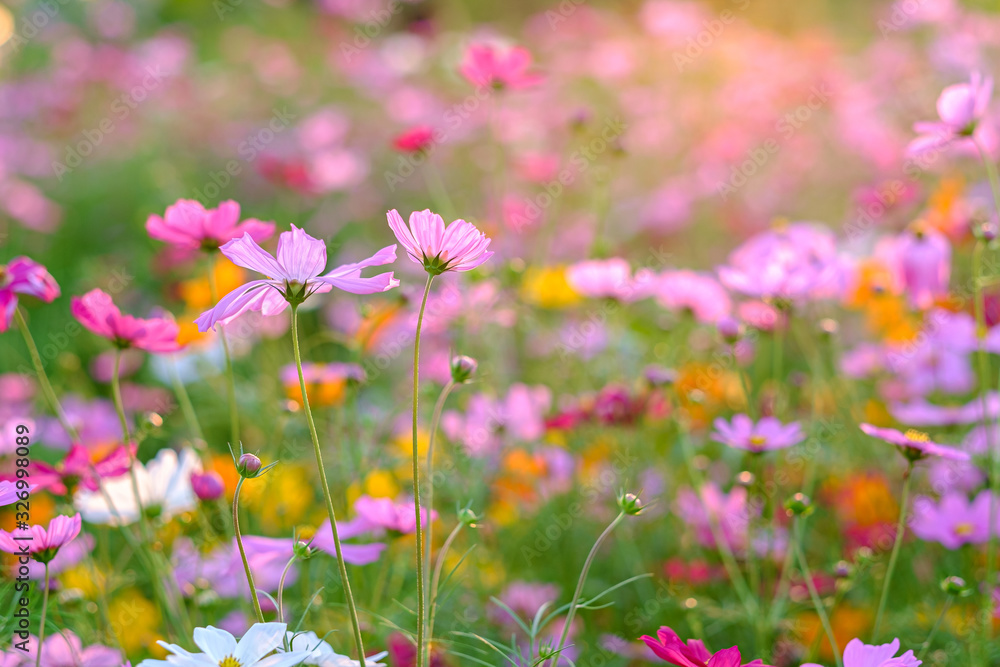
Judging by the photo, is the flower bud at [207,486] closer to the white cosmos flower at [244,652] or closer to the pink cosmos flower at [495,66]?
the white cosmos flower at [244,652]

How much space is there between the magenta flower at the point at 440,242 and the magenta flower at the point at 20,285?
42cm

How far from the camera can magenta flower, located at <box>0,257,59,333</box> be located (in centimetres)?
84

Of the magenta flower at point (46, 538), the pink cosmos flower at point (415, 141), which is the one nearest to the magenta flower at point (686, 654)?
the magenta flower at point (46, 538)

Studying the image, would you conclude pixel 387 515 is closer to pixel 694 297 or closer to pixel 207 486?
pixel 207 486

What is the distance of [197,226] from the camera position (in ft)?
2.91

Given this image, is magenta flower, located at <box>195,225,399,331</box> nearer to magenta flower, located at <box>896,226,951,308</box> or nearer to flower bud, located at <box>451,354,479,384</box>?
flower bud, located at <box>451,354,479,384</box>

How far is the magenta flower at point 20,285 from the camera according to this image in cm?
84

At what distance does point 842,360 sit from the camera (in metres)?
1.58

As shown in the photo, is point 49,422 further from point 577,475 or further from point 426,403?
point 577,475

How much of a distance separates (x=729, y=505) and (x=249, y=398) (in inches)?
37.9

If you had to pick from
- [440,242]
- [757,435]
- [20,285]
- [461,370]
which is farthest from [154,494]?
[757,435]

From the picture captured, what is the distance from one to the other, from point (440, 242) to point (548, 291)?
3.13 feet

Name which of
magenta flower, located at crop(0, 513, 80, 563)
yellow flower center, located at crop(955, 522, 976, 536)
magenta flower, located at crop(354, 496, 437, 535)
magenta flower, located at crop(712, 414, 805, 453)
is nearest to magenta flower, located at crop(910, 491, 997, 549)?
yellow flower center, located at crop(955, 522, 976, 536)

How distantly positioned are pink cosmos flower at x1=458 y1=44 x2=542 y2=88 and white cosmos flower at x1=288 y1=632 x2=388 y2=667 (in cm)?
94
